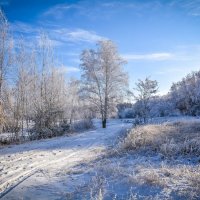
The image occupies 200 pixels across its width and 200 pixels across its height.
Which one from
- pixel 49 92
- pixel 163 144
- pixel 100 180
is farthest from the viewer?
pixel 49 92

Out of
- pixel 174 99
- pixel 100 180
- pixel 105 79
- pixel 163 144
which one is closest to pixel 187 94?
pixel 174 99

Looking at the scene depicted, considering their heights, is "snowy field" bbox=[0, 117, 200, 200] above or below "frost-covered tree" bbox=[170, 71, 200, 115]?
below

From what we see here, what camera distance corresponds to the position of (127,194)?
5.34m

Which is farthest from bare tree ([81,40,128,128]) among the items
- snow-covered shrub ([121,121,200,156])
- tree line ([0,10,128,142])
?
snow-covered shrub ([121,121,200,156])

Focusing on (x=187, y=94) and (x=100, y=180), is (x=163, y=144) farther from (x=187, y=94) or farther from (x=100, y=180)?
(x=187, y=94)

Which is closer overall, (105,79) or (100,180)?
(100,180)

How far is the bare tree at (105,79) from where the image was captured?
96.7 feet

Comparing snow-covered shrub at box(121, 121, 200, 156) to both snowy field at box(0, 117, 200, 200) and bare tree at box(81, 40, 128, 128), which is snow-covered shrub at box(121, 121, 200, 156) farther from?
bare tree at box(81, 40, 128, 128)

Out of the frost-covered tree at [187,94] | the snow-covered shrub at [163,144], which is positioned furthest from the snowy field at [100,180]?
the frost-covered tree at [187,94]

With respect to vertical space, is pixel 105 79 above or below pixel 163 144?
above

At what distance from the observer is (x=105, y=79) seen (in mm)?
29609

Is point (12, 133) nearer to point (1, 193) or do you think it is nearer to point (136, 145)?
point (136, 145)

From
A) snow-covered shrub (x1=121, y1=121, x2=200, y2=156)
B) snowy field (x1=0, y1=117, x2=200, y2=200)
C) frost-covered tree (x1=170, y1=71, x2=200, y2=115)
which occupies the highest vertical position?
frost-covered tree (x1=170, y1=71, x2=200, y2=115)

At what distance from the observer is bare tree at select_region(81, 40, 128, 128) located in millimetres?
29469
